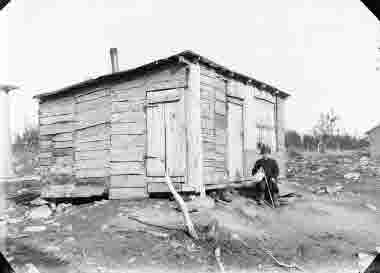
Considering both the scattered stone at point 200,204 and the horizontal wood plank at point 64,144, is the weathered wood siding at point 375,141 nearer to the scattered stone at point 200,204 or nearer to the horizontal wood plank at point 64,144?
the scattered stone at point 200,204

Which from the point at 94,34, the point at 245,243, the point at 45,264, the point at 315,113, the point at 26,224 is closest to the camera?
the point at 45,264

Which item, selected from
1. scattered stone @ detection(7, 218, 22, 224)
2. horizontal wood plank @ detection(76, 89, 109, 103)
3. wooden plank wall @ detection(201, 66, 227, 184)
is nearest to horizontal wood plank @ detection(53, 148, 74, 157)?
horizontal wood plank @ detection(76, 89, 109, 103)

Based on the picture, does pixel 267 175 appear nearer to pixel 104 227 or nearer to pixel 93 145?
pixel 104 227

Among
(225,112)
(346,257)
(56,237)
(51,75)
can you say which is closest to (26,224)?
(56,237)

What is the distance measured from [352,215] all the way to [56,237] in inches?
319

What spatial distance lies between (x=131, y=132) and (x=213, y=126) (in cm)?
234

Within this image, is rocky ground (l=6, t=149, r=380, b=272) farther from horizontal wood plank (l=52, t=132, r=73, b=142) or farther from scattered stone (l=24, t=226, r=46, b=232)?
horizontal wood plank (l=52, t=132, r=73, b=142)

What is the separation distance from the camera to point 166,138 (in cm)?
→ 880

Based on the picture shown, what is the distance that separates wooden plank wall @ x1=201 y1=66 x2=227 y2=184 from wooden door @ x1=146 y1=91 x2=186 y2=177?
25.2 inches

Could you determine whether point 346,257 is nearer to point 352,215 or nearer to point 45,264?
point 352,215

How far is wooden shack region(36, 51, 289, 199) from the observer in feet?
28.2

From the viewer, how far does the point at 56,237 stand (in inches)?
267

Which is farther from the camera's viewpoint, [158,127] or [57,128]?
[57,128]

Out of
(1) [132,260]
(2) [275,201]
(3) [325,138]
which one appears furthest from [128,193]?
(3) [325,138]
